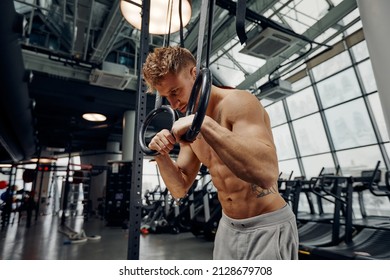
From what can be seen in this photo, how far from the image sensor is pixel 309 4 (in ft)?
20.5

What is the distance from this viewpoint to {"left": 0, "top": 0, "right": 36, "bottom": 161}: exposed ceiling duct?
2395mm

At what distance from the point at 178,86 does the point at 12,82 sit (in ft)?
10.5

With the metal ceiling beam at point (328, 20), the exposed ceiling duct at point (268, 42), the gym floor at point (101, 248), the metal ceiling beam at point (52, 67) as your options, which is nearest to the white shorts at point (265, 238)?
the gym floor at point (101, 248)

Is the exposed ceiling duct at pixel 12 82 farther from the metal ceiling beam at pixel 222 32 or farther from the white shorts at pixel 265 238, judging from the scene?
the metal ceiling beam at pixel 222 32

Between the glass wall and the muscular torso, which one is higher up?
the glass wall

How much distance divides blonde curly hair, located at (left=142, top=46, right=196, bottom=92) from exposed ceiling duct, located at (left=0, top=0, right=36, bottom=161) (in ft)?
6.63

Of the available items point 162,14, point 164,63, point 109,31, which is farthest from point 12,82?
point 164,63

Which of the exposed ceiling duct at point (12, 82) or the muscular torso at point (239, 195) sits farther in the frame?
the exposed ceiling duct at point (12, 82)

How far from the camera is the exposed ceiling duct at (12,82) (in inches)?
94.3

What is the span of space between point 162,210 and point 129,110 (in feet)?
9.50

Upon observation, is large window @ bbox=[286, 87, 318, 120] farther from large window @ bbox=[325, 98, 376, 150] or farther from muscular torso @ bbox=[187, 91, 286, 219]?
muscular torso @ bbox=[187, 91, 286, 219]

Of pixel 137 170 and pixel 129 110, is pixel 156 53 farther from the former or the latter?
pixel 129 110

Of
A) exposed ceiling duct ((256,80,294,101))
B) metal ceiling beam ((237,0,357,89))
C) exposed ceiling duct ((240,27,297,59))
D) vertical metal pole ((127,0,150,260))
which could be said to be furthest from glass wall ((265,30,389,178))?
vertical metal pole ((127,0,150,260))

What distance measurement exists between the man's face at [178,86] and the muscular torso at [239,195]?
0.15 m
